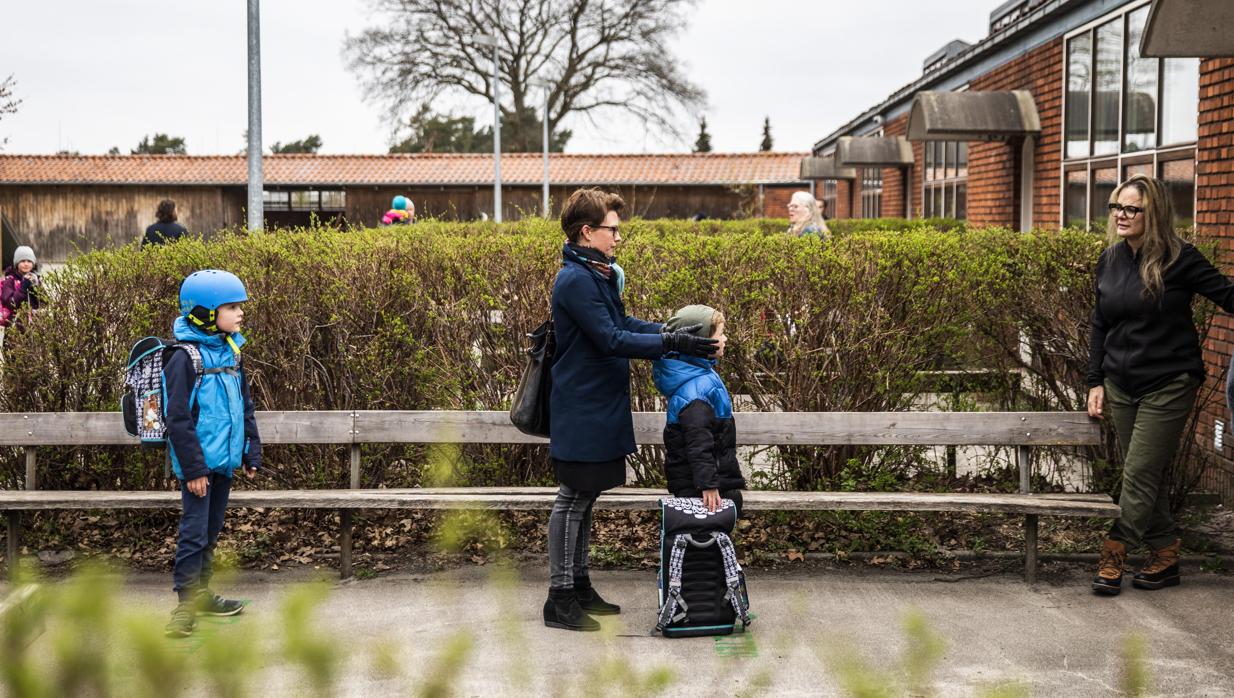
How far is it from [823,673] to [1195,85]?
6.11 meters

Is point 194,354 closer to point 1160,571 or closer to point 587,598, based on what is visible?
point 587,598

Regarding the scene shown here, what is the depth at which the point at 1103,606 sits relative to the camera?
5.57 metres

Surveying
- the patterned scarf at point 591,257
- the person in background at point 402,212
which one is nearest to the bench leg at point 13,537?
the patterned scarf at point 591,257

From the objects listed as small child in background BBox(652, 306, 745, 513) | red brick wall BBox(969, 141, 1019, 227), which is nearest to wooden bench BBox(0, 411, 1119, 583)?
small child in background BBox(652, 306, 745, 513)

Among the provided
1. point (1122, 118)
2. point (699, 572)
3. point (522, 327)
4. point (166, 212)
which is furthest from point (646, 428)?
point (166, 212)

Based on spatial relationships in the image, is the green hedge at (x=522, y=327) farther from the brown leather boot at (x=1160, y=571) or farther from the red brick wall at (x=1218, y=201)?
the red brick wall at (x=1218, y=201)

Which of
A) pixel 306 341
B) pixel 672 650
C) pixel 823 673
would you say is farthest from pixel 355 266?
pixel 823 673

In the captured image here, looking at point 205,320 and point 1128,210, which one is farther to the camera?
point 1128,210

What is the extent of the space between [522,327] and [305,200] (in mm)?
41374

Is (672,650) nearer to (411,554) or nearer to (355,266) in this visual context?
(411,554)

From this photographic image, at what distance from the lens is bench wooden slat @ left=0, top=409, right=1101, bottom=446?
20.1ft

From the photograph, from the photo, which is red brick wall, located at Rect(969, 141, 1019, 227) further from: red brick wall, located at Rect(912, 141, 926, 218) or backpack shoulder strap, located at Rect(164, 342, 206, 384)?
backpack shoulder strap, located at Rect(164, 342, 206, 384)

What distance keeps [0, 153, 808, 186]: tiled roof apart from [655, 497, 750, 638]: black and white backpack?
3818 cm

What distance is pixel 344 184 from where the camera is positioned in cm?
4378
